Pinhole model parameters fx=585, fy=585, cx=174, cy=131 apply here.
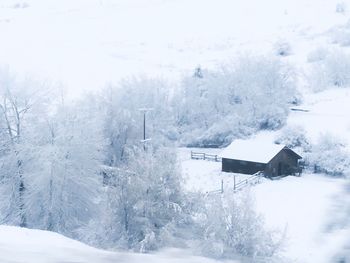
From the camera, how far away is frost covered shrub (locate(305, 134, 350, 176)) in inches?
907

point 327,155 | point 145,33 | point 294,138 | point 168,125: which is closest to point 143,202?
point 327,155

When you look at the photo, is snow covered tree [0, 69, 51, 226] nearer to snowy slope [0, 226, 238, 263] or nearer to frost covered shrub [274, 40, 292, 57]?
snowy slope [0, 226, 238, 263]

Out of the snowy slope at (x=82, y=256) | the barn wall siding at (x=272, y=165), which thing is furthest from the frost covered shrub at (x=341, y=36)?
the snowy slope at (x=82, y=256)

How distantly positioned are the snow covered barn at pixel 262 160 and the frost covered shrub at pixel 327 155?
641 millimetres

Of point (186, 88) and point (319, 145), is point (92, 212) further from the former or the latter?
point (186, 88)

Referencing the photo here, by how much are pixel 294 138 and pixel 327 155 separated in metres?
3.76

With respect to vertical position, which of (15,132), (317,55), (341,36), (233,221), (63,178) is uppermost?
(341,36)

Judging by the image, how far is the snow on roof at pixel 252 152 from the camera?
2372cm

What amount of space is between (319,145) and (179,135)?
7.80m

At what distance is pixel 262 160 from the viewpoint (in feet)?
76.7

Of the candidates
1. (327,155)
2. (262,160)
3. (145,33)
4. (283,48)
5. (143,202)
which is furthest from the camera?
(145,33)

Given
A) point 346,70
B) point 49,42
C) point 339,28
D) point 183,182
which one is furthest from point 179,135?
point 339,28

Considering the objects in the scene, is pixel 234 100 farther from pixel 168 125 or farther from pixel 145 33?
pixel 145 33

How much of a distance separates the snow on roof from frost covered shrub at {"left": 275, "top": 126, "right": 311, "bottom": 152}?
272 centimetres
